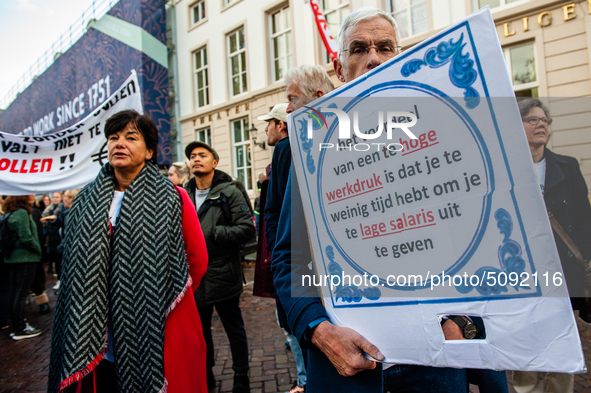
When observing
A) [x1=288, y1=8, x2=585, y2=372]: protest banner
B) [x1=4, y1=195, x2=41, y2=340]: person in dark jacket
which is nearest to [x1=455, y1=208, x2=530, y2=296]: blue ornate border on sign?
[x1=288, y1=8, x2=585, y2=372]: protest banner

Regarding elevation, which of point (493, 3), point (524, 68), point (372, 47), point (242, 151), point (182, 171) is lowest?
point (372, 47)

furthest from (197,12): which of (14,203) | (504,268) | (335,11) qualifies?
(504,268)

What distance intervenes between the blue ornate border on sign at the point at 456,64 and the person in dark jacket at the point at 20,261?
5.37 m

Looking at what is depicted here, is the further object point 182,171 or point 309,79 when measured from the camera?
point 182,171

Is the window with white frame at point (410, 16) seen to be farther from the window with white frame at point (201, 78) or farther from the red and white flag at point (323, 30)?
the window with white frame at point (201, 78)

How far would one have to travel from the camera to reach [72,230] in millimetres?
1954

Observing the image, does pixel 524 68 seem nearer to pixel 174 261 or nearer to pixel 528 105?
pixel 528 105

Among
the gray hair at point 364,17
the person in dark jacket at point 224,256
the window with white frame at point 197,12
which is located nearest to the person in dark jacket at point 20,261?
the person in dark jacket at point 224,256

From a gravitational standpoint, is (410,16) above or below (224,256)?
above

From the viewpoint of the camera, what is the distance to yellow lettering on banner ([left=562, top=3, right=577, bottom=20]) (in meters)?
6.82

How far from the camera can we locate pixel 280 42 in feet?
41.0

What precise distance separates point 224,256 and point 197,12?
15531 millimetres

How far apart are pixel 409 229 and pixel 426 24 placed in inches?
378

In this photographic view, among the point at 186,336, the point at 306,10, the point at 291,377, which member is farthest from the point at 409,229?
the point at 306,10
